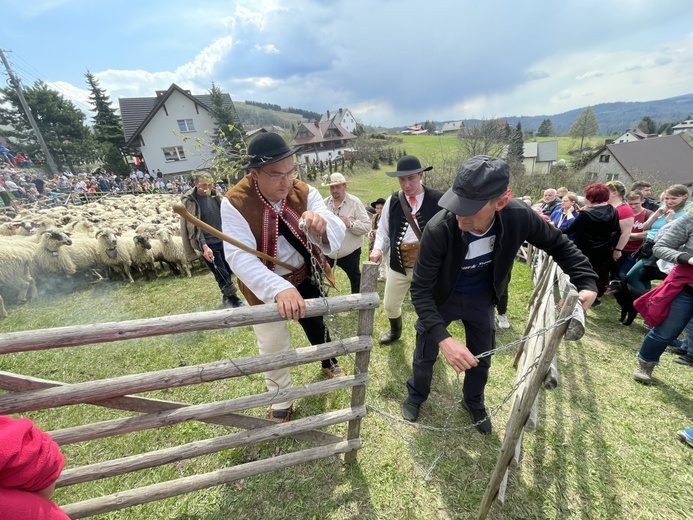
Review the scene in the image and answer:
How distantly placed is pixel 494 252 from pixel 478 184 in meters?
0.63

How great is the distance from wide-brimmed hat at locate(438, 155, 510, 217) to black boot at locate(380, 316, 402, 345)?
2.67 meters

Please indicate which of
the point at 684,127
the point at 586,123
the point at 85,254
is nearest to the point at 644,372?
the point at 85,254

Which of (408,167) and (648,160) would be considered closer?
(408,167)

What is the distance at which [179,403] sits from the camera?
6.40 feet

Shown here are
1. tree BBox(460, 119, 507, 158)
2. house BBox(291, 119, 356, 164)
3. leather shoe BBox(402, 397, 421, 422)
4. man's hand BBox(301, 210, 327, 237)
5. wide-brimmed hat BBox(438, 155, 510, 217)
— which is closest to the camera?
wide-brimmed hat BBox(438, 155, 510, 217)

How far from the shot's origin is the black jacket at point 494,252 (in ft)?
6.78

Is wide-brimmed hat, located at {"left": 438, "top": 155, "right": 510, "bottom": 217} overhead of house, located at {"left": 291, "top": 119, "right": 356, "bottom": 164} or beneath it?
beneath

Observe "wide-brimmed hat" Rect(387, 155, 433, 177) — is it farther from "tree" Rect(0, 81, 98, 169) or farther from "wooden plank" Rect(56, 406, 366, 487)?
"tree" Rect(0, 81, 98, 169)

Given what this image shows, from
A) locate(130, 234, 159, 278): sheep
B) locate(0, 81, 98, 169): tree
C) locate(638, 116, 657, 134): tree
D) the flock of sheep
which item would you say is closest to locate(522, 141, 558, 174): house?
locate(638, 116, 657, 134): tree

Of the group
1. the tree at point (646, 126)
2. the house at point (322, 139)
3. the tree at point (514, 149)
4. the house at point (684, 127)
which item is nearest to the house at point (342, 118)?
the house at point (322, 139)

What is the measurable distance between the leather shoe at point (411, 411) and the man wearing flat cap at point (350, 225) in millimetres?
1841

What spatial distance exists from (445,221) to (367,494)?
93.7 inches

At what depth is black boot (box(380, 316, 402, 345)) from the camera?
4230mm

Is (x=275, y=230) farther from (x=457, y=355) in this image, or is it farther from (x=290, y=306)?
(x=457, y=355)
